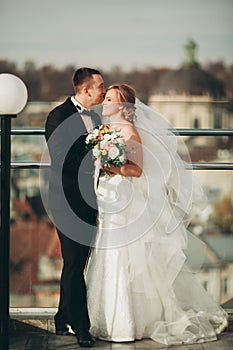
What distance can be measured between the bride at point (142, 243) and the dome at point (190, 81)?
2835 cm

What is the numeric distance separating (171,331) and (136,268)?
11.1 inches

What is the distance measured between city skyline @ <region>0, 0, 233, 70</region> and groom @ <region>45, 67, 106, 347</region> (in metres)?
26.8

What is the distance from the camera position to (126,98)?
3090mm

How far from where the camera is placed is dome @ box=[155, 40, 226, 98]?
32.0 meters

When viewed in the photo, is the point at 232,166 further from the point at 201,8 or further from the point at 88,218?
the point at 201,8

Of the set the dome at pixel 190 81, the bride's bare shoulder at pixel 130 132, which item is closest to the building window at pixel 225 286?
the bride's bare shoulder at pixel 130 132

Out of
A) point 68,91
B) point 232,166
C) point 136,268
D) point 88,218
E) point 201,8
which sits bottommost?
point 136,268

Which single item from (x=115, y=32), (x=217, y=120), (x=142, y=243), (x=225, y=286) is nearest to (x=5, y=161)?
(x=142, y=243)

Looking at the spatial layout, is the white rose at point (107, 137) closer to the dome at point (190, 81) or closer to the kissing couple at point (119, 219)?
the kissing couple at point (119, 219)

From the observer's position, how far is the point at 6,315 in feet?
8.96

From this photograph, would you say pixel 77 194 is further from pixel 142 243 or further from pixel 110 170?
pixel 142 243

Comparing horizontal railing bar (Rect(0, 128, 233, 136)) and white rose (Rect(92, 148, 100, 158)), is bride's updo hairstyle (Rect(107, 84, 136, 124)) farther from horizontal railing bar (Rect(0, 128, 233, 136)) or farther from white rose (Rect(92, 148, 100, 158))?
horizontal railing bar (Rect(0, 128, 233, 136))

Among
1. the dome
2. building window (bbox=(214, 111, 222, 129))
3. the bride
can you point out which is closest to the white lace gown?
the bride

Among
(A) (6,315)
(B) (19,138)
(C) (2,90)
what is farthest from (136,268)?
(B) (19,138)
